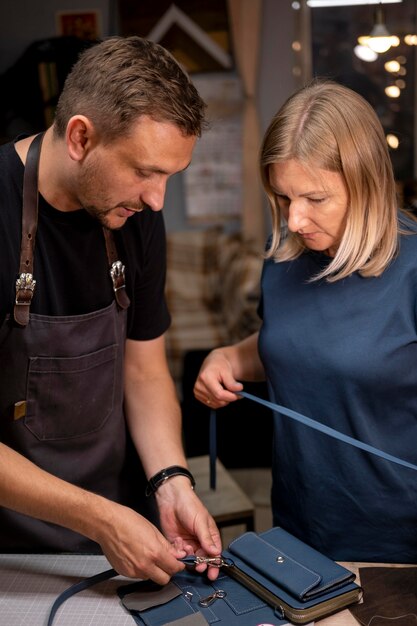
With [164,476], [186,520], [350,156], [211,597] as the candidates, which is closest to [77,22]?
[350,156]

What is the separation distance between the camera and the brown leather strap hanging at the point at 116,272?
193 cm

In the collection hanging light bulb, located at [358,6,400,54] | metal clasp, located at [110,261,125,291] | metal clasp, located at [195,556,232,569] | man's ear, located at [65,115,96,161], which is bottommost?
metal clasp, located at [195,556,232,569]

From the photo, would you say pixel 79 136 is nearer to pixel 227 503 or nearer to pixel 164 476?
pixel 164 476

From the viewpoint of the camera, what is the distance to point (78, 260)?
1.87 m

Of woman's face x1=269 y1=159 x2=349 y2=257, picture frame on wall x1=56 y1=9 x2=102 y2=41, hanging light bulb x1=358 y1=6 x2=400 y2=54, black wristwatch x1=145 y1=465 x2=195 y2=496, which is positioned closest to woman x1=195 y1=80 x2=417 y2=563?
woman's face x1=269 y1=159 x2=349 y2=257

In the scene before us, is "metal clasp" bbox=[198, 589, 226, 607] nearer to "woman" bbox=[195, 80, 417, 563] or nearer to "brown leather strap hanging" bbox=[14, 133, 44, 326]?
"woman" bbox=[195, 80, 417, 563]

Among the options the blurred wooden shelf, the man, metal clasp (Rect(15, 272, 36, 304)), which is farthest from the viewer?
the blurred wooden shelf

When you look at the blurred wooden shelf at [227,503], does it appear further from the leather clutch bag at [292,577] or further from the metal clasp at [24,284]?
the metal clasp at [24,284]

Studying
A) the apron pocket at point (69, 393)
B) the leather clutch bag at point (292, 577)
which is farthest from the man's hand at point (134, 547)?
the apron pocket at point (69, 393)

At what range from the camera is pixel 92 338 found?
1896 mm

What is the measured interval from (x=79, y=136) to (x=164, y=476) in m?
0.85

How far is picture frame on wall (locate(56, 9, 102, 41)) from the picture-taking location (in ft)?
20.1

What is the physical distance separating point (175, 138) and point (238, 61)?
489 centimetres

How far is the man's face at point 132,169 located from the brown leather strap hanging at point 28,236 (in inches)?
4.3
